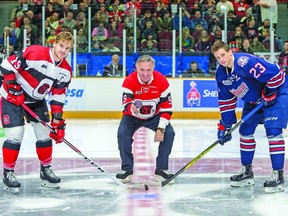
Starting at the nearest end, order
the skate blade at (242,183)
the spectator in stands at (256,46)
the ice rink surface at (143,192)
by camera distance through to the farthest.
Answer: the ice rink surface at (143,192) < the skate blade at (242,183) < the spectator in stands at (256,46)

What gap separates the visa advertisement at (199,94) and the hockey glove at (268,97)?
6.12 m

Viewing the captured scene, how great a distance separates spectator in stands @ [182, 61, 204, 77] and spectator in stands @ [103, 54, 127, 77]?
103cm

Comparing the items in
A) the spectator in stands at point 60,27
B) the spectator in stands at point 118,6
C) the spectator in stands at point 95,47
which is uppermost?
the spectator in stands at point 118,6

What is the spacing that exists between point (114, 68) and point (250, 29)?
7.93ft

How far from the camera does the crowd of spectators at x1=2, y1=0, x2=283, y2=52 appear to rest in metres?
11.1

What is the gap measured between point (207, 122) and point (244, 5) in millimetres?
2668

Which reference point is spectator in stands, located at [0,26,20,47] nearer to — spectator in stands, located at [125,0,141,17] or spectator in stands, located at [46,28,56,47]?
spectator in stands, located at [46,28,56,47]

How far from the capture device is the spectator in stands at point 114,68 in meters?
11.0

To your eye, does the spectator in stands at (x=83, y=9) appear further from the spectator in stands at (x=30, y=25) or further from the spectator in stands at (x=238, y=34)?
the spectator in stands at (x=238, y=34)

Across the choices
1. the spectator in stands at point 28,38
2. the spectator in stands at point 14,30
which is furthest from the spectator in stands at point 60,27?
the spectator in stands at point 14,30

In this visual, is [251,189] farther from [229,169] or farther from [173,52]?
[173,52]

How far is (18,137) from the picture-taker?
4.88 meters

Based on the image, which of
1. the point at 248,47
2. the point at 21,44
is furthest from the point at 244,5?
the point at 21,44

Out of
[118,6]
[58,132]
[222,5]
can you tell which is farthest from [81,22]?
[58,132]
